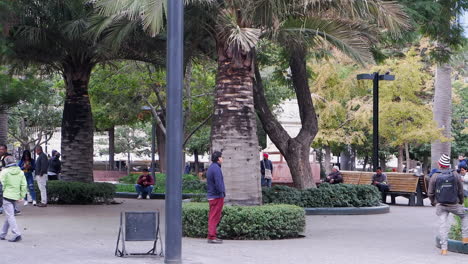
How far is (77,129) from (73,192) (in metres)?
2.08

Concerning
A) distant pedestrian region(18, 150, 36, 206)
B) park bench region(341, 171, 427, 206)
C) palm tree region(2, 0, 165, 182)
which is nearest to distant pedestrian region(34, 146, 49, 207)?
distant pedestrian region(18, 150, 36, 206)

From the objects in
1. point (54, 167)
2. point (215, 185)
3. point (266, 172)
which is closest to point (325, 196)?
point (266, 172)

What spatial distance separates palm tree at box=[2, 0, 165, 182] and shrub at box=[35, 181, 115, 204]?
32.1 inches

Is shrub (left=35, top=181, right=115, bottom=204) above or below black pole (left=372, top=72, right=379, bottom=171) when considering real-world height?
below

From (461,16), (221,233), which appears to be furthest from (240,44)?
(461,16)

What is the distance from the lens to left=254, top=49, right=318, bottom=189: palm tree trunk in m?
20.0

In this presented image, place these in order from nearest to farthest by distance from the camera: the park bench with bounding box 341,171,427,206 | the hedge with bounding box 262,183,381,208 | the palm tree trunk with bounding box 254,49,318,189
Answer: the hedge with bounding box 262,183,381,208, the palm tree trunk with bounding box 254,49,318,189, the park bench with bounding box 341,171,427,206

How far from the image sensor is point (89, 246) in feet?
41.5

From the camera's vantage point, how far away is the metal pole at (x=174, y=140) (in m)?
10.5

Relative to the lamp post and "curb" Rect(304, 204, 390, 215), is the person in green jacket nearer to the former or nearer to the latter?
"curb" Rect(304, 204, 390, 215)

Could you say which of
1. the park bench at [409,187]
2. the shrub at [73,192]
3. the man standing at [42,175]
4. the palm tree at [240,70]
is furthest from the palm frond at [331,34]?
the park bench at [409,187]

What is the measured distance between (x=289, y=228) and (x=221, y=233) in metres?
1.34

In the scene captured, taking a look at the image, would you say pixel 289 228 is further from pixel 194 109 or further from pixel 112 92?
pixel 194 109

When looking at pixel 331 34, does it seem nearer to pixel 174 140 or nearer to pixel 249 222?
pixel 249 222
